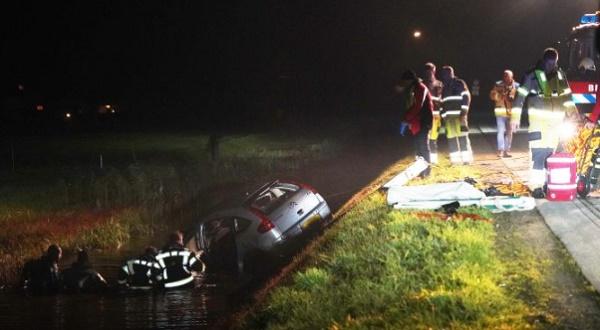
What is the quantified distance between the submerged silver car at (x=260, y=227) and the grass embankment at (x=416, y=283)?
265 centimetres

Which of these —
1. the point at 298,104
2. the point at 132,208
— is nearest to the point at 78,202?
the point at 132,208

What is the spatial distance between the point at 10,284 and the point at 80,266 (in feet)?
5.91

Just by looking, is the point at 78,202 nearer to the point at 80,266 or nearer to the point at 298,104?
the point at 80,266

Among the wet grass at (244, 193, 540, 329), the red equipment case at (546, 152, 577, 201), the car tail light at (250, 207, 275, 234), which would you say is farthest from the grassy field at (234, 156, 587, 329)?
the car tail light at (250, 207, 275, 234)

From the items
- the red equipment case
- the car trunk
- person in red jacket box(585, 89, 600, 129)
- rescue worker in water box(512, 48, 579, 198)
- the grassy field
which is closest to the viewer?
the grassy field

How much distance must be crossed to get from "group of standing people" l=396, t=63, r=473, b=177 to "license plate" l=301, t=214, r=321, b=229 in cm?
187

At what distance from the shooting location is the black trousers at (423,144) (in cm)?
1209

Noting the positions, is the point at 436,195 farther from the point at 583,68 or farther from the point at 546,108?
the point at 583,68

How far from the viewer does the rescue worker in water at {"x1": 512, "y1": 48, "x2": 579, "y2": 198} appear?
9.46m

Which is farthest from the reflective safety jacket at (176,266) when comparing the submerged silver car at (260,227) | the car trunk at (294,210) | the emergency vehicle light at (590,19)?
the emergency vehicle light at (590,19)

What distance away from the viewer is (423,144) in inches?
485

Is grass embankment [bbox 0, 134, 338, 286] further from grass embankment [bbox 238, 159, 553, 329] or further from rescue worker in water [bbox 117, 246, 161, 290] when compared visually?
grass embankment [bbox 238, 159, 553, 329]

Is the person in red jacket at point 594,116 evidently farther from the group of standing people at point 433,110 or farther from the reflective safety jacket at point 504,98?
the reflective safety jacket at point 504,98

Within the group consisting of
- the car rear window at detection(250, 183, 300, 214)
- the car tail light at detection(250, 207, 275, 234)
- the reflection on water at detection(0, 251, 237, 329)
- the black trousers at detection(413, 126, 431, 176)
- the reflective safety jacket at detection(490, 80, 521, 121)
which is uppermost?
the reflective safety jacket at detection(490, 80, 521, 121)
